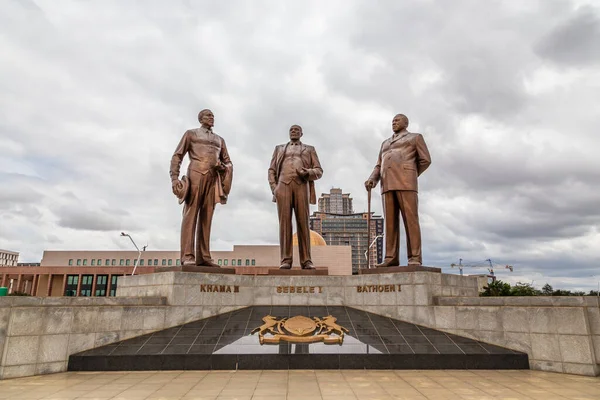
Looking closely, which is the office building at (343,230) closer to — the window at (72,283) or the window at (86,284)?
the window at (86,284)

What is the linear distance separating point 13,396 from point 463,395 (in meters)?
7.10

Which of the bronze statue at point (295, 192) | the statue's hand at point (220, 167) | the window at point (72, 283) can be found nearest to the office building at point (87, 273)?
the window at point (72, 283)

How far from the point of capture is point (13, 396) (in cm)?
603

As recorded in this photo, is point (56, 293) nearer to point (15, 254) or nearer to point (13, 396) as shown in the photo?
point (13, 396)

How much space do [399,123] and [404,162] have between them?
51.0 inches

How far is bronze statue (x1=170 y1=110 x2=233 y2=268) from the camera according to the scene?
1100 centimetres

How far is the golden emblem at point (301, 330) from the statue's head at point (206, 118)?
598 cm

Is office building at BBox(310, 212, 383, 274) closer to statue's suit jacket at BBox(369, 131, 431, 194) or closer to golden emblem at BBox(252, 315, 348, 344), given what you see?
statue's suit jacket at BBox(369, 131, 431, 194)

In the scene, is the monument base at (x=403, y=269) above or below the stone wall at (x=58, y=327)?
above

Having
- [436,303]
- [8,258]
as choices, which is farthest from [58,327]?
[8,258]

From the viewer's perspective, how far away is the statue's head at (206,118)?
11695 mm

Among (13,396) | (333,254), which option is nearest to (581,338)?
(13,396)

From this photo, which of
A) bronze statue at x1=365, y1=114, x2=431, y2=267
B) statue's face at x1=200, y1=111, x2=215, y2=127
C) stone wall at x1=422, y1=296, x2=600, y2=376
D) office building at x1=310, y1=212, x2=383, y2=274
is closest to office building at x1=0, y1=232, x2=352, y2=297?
bronze statue at x1=365, y1=114, x2=431, y2=267

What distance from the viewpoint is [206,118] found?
11.7 meters
